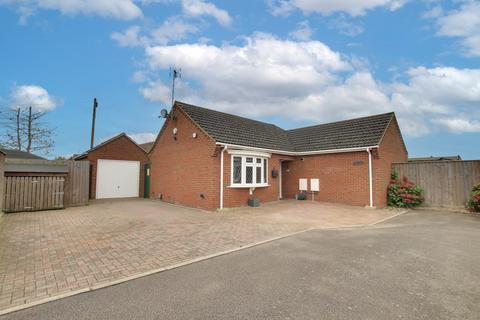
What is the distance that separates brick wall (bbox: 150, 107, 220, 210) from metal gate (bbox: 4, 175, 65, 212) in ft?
17.6

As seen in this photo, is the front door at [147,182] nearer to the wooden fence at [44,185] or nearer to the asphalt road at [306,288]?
the wooden fence at [44,185]

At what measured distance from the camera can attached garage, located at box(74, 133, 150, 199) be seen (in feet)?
53.2

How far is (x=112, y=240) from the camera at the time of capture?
619 centimetres

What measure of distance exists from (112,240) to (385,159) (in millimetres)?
13303

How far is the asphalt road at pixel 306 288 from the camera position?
2941 mm

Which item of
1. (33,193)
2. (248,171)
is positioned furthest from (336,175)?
(33,193)

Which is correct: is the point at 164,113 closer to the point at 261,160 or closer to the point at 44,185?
the point at 261,160

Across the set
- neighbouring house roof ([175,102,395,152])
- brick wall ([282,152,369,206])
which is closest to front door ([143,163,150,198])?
neighbouring house roof ([175,102,395,152])

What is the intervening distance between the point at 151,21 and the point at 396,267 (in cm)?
1185

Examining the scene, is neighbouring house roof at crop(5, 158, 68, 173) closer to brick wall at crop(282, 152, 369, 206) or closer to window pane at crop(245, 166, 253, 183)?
window pane at crop(245, 166, 253, 183)

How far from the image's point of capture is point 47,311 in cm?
298

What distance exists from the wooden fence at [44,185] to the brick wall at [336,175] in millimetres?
12137

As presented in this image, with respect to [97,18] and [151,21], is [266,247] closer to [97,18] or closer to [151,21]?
[151,21]

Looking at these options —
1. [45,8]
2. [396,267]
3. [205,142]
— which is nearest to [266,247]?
[396,267]
